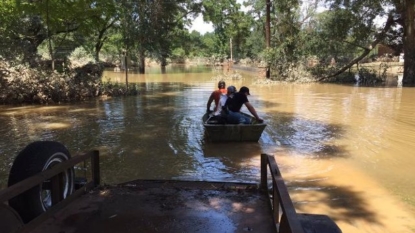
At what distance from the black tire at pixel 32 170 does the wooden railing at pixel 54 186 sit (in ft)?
0.34

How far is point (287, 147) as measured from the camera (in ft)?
29.0

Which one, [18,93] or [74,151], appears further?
[18,93]

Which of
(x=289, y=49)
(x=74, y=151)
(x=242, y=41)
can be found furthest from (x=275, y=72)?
(x=242, y=41)

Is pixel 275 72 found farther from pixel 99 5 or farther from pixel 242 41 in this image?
pixel 242 41

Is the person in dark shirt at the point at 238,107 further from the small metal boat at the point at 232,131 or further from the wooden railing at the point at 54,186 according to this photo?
the wooden railing at the point at 54,186

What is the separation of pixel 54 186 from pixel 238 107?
20.1ft

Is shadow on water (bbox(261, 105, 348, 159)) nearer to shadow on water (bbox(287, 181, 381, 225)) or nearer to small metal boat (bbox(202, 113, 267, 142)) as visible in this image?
small metal boat (bbox(202, 113, 267, 142))

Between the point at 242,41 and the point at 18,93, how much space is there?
50.1m

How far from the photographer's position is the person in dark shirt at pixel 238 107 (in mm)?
9047

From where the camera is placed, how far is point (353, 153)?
8336mm

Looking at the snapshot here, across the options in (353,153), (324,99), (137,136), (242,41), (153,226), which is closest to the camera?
(153,226)

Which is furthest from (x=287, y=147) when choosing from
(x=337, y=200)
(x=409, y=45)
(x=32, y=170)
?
(x=409, y=45)

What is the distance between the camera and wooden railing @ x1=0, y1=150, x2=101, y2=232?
290 cm

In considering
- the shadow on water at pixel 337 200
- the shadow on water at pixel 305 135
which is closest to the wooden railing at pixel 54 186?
the shadow on water at pixel 337 200
